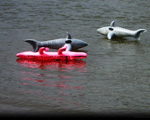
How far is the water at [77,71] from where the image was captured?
693cm

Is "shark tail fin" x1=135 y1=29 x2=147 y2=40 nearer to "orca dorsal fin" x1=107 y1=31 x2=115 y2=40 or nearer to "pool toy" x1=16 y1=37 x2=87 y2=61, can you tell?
"orca dorsal fin" x1=107 y1=31 x2=115 y2=40

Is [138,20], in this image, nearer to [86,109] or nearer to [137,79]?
[137,79]

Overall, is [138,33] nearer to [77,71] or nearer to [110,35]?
[110,35]

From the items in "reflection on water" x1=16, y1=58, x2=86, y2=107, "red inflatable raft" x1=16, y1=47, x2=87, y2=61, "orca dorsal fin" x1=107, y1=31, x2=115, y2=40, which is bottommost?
"reflection on water" x1=16, y1=58, x2=86, y2=107

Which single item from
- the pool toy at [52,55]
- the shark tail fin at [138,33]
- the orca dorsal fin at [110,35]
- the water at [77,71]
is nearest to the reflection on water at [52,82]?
the water at [77,71]

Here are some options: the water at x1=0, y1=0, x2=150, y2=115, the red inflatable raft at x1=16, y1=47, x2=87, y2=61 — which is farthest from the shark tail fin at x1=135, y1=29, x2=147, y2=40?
the red inflatable raft at x1=16, y1=47, x2=87, y2=61

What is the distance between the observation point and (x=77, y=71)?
911 centimetres

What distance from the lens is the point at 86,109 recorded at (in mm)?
6730

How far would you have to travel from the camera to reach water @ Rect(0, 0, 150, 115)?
22.7ft

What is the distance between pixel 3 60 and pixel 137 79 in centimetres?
315

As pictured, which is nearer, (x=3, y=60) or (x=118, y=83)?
(x=118, y=83)

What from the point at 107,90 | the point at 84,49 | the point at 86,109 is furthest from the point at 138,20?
the point at 86,109

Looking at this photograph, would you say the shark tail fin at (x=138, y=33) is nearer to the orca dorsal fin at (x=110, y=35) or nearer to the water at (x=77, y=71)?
the water at (x=77, y=71)

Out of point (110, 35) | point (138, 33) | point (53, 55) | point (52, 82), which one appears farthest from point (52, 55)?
point (138, 33)
